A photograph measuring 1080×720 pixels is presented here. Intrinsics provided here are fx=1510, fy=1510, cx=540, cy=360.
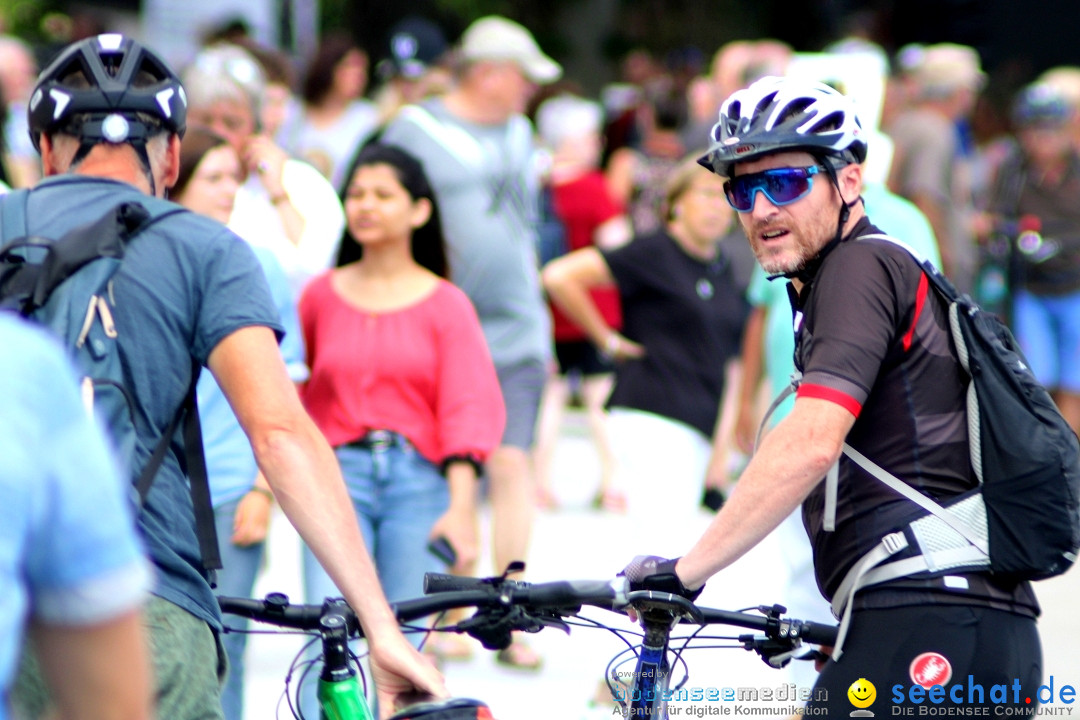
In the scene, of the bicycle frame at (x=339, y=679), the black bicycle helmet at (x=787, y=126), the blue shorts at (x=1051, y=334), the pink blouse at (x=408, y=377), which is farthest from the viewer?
the blue shorts at (x=1051, y=334)

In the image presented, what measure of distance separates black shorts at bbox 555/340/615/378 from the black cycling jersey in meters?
7.36

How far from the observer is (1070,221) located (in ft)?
32.7

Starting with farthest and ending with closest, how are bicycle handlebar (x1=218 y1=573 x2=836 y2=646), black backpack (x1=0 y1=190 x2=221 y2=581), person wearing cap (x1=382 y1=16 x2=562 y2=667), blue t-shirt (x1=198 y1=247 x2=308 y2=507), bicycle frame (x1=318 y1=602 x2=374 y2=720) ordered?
person wearing cap (x1=382 y1=16 x2=562 y2=667), blue t-shirt (x1=198 y1=247 x2=308 y2=507), bicycle handlebar (x1=218 y1=573 x2=836 y2=646), bicycle frame (x1=318 y1=602 x2=374 y2=720), black backpack (x1=0 y1=190 x2=221 y2=581)

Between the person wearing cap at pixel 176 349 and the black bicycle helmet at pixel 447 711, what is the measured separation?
10 centimetres

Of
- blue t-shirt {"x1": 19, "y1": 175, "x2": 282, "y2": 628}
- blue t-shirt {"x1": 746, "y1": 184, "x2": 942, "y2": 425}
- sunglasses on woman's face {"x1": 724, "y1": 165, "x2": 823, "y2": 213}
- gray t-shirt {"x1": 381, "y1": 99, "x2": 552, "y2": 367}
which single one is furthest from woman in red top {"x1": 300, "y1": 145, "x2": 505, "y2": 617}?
blue t-shirt {"x1": 19, "y1": 175, "x2": 282, "y2": 628}

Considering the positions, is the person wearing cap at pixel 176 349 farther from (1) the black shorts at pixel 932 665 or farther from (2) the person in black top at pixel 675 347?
(2) the person in black top at pixel 675 347

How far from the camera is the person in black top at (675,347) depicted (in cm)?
604

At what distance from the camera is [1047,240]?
9922 mm

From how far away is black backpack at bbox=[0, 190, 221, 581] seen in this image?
8.41 ft

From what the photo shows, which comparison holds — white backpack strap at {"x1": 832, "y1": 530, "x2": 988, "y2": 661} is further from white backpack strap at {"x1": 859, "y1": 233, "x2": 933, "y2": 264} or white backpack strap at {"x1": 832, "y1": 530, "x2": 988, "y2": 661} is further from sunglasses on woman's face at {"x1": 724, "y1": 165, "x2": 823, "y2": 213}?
sunglasses on woman's face at {"x1": 724, "y1": 165, "x2": 823, "y2": 213}

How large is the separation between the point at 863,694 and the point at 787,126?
1.16 metres

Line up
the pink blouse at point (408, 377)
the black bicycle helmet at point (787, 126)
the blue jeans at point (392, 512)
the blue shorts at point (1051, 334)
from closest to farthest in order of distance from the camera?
1. the black bicycle helmet at point (787, 126)
2. the blue jeans at point (392, 512)
3. the pink blouse at point (408, 377)
4. the blue shorts at point (1051, 334)

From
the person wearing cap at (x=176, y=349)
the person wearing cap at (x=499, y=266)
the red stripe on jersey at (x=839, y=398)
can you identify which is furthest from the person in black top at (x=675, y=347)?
the person wearing cap at (x=176, y=349)

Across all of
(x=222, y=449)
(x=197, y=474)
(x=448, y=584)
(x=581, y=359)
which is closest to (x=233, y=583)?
(x=222, y=449)
